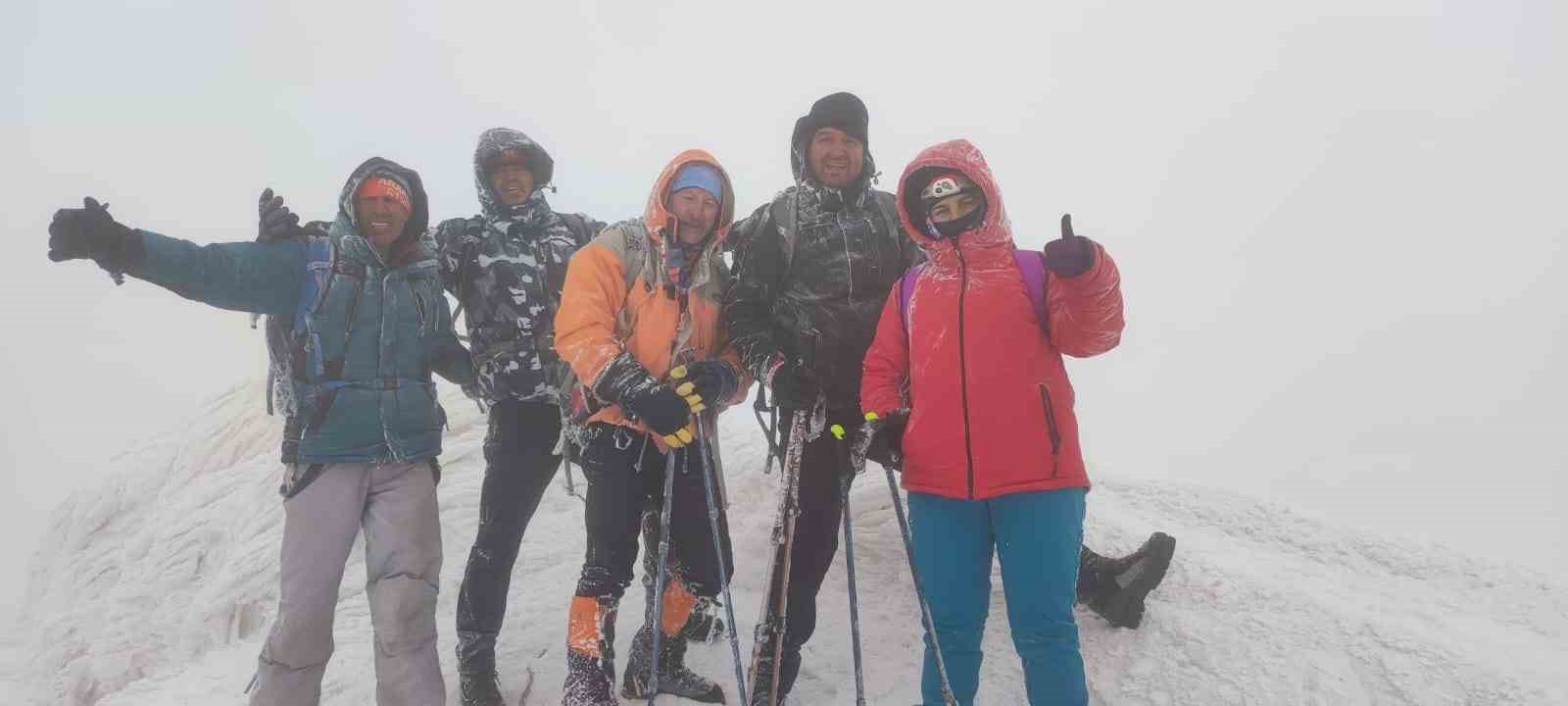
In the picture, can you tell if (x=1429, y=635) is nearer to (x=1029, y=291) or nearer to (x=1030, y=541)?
(x=1030, y=541)

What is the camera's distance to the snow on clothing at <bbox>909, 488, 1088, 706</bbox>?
3.40m

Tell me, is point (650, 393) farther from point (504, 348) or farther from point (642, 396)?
point (504, 348)

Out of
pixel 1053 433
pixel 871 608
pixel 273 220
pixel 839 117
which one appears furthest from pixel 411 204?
pixel 871 608

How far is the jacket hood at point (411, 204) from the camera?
3.91 metres

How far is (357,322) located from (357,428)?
Answer: 53cm

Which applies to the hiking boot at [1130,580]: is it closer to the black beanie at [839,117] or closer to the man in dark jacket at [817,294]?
the man in dark jacket at [817,294]

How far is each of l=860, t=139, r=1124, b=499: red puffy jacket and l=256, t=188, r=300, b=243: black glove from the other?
9.80ft

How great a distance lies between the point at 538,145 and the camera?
4883mm

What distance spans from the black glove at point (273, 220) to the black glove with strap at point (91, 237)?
0.66 meters

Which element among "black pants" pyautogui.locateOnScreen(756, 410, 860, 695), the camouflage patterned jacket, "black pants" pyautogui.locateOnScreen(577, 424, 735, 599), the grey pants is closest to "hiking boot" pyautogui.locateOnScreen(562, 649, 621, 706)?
"black pants" pyautogui.locateOnScreen(577, 424, 735, 599)

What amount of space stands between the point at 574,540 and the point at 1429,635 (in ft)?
19.9

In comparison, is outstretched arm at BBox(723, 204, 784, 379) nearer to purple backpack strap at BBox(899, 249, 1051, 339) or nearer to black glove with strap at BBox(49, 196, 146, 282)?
purple backpack strap at BBox(899, 249, 1051, 339)

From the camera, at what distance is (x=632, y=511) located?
4.02 metres

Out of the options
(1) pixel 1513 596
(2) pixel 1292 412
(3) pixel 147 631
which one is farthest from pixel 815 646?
(2) pixel 1292 412
